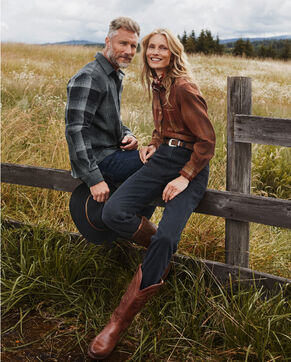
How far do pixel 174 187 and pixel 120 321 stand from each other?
92 cm

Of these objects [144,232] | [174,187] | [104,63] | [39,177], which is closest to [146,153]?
[174,187]

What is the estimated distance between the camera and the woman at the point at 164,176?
8.43 feet

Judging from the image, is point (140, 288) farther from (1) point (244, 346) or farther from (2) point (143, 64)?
(2) point (143, 64)

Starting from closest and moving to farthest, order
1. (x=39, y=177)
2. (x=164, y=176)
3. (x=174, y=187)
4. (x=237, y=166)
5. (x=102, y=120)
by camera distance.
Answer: (x=174, y=187) → (x=164, y=176) → (x=237, y=166) → (x=102, y=120) → (x=39, y=177)

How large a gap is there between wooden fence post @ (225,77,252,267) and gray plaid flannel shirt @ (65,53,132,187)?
852mm

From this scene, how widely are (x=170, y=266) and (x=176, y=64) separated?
1447 millimetres

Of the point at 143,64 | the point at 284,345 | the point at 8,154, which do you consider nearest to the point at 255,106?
the point at 8,154

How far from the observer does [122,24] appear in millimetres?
2861

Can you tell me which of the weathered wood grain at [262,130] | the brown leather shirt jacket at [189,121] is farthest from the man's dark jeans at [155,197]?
the weathered wood grain at [262,130]

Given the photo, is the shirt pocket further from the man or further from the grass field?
the grass field

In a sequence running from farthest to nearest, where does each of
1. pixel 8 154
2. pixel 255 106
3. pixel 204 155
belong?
1. pixel 255 106
2. pixel 8 154
3. pixel 204 155

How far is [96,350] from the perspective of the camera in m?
2.52

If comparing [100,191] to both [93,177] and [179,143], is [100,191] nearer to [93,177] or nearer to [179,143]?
[93,177]

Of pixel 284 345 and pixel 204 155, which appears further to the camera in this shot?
pixel 204 155
